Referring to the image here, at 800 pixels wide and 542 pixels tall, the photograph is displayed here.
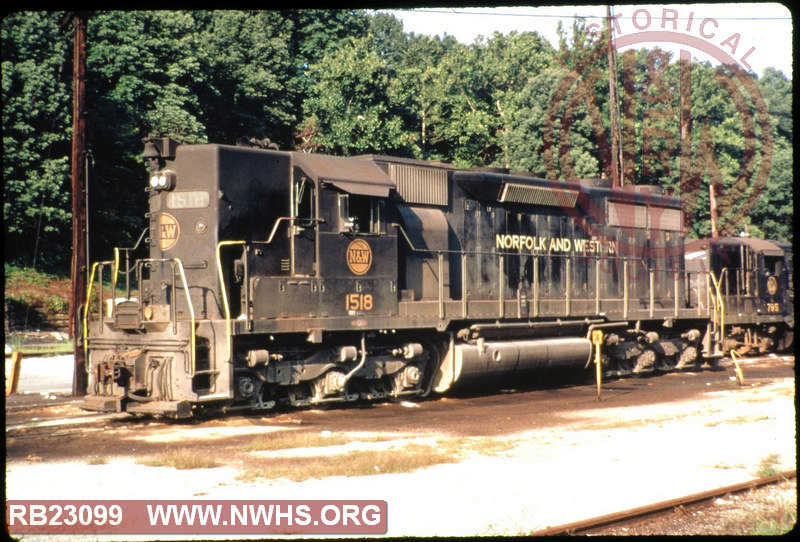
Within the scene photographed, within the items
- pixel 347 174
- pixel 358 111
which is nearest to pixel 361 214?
pixel 347 174

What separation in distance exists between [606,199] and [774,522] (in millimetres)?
13046

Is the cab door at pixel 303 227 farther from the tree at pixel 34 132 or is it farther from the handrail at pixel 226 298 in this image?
the tree at pixel 34 132

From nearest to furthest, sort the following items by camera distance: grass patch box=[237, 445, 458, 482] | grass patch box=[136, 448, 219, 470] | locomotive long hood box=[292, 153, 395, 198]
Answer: grass patch box=[237, 445, 458, 482], grass patch box=[136, 448, 219, 470], locomotive long hood box=[292, 153, 395, 198]

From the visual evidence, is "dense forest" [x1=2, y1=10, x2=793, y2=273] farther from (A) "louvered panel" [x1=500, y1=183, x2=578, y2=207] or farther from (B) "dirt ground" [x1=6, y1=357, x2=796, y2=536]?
(B) "dirt ground" [x1=6, y1=357, x2=796, y2=536]

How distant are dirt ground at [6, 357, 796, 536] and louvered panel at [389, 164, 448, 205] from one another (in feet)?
12.4

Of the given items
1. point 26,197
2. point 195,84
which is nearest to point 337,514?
point 26,197

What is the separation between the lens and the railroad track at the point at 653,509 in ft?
20.8

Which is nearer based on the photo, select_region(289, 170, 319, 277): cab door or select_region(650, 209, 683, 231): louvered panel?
select_region(289, 170, 319, 277): cab door

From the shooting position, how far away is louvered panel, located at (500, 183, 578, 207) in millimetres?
16750

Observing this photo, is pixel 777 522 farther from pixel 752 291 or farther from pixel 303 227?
pixel 752 291

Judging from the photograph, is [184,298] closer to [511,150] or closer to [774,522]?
[774,522]

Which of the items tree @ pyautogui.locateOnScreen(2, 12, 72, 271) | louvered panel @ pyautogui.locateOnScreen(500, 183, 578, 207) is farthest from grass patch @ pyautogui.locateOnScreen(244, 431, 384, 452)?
tree @ pyautogui.locateOnScreen(2, 12, 72, 271)

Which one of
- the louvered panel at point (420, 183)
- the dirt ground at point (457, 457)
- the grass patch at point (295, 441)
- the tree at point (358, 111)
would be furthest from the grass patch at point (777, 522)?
the tree at point (358, 111)

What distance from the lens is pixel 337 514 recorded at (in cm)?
669
